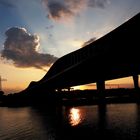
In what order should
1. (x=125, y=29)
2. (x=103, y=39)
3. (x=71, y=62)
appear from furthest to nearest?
(x=71, y=62)
(x=103, y=39)
(x=125, y=29)

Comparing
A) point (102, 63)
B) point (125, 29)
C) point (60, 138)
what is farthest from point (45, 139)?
point (125, 29)

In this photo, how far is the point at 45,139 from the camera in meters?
35.7

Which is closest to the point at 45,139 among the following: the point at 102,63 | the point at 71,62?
the point at 102,63

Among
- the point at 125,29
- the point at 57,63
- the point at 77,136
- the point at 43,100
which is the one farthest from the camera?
the point at 43,100

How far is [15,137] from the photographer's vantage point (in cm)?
3791

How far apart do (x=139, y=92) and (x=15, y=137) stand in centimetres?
10176

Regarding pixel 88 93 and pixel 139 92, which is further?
pixel 88 93

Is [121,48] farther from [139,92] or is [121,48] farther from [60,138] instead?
[139,92]

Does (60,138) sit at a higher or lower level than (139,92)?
lower

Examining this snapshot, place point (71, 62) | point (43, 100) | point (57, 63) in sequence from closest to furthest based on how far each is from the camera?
point (71, 62)
point (57, 63)
point (43, 100)

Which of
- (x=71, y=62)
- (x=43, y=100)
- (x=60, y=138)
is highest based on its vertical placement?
(x=71, y=62)

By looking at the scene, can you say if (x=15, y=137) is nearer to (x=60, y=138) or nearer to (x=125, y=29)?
(x=60, y=138)

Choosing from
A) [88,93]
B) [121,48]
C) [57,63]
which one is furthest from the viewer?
[88,93]

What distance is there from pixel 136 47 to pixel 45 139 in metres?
19.1
